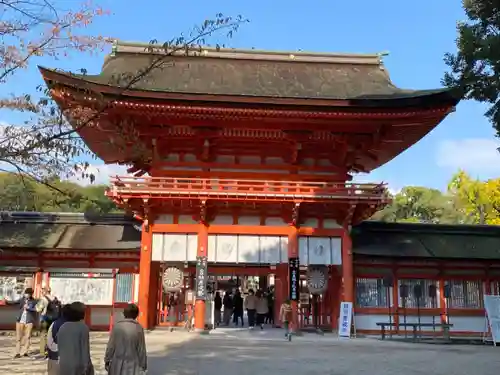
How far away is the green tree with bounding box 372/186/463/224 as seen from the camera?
60897 mm

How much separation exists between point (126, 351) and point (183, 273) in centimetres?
1285

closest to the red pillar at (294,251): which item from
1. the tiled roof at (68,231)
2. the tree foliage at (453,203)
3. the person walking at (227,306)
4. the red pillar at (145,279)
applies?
the person walking at (227,306)

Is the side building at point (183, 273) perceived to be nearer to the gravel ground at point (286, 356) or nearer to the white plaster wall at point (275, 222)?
the white plaster wall at point (275, 222)

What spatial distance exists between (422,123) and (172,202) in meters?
9.37

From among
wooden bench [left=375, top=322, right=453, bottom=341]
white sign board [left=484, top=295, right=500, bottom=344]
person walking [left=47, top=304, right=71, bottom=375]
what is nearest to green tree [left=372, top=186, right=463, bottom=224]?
wooden bench [left=375, top=322, right=453, bottom=341]

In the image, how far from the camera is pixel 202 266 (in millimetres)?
17531

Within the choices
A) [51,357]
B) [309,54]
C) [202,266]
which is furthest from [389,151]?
[51,357]

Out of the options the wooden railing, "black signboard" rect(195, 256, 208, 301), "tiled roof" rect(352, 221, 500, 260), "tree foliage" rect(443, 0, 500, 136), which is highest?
"tree foliage" rect(443, 0, 500, 136)

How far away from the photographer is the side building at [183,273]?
18906 mm

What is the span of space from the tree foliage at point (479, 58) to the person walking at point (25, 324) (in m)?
12.4

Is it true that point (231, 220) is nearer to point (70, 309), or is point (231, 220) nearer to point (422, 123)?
point (422, 123)

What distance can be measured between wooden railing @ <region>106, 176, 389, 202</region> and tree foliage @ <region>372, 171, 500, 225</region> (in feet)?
87.8

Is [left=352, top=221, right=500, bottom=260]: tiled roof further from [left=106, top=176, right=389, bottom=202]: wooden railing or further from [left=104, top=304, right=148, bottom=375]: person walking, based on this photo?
[left=104, top=304, right=148, bottom=375]: person walking

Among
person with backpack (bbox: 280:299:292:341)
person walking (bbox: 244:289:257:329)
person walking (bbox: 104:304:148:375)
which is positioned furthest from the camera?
person walking (bbox: 244:289:257:329)
